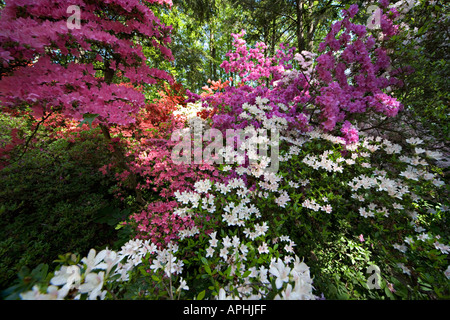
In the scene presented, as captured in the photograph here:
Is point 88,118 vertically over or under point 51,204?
over

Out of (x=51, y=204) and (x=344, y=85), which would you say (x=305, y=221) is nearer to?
(x=344, y=85)

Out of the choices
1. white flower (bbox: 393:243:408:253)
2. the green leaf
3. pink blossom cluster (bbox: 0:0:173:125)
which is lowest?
white flower (bbox: 393:243:408:253)

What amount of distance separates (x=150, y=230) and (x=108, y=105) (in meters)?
1.40

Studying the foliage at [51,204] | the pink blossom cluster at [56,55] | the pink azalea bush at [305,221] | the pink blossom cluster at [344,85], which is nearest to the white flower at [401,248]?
the pink azalea bush at [305,221]

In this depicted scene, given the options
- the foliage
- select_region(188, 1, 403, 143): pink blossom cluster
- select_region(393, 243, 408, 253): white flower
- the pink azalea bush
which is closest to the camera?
the pink azalea bush

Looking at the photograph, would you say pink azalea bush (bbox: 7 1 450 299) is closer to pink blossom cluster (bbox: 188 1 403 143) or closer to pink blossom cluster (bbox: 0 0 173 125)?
pink blossom cluster (bbox: 188 1 403 143)

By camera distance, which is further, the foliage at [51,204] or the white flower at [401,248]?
the foliage at [51,204]

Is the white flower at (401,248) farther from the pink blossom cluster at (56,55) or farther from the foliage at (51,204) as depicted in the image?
the foliage at (51,204)

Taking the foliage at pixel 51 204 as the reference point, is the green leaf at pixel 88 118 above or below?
above

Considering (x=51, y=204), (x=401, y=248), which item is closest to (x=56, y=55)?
(x=51, y=204)

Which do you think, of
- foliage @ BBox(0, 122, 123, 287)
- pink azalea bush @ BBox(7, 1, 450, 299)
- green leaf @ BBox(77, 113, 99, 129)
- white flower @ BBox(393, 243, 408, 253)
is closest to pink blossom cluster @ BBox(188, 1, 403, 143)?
pink azalea bush @ BBox(7, 1, 450, 299)

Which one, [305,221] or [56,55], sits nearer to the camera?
[56,55]
